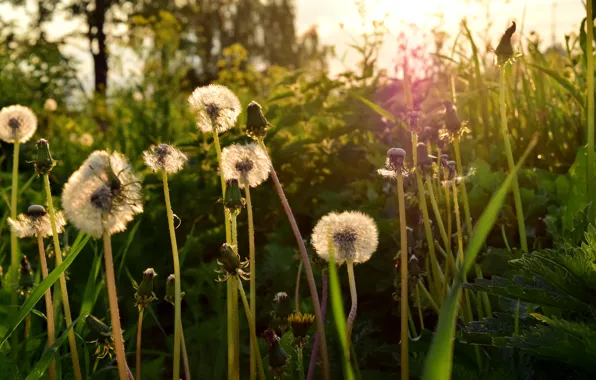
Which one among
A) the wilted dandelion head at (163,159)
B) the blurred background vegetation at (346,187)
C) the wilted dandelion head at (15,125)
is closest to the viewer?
the wilted dandelion head at (163,159)

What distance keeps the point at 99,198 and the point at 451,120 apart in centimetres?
74

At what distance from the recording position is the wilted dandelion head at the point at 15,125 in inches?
60.4

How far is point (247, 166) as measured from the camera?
120 centimetres

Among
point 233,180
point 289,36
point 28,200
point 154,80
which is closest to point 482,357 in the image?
point 233,180

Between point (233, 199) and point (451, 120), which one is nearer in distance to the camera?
point (233, 199)

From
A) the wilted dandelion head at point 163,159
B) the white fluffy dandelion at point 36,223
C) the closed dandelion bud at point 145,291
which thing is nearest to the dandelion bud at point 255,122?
the wilted dandelion head at point 163,159

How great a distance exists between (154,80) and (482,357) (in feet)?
26.5

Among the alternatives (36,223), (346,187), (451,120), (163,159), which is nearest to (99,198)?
(163,159)

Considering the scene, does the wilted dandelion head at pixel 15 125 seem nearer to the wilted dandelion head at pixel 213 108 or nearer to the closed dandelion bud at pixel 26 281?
the closed dandelion bud at pixel 26 281

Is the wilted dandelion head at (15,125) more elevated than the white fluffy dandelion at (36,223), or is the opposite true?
the wilted dandelion head at (15,125)

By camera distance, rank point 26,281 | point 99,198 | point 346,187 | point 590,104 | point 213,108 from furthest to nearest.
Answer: point 346,187 < point 26,281 < point 590,104 < point 213,108 < point 99,198

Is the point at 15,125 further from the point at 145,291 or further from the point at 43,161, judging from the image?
the point at 145,291

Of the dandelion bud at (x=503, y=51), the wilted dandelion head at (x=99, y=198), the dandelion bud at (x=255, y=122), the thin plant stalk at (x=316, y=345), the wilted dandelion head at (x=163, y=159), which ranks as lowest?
the thin plant stalk at (x=316, y=345)

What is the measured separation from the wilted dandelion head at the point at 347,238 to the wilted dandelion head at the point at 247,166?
0.55 feet
